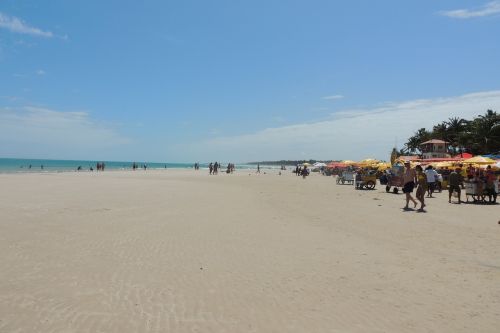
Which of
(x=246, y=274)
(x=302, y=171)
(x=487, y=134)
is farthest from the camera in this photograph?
(x=487, y=134)

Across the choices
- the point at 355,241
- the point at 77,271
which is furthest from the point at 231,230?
the point at 77,271

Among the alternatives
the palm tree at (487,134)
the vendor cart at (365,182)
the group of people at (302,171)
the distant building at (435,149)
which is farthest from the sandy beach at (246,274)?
the distant building at (435,149)

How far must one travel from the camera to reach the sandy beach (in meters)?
4.85

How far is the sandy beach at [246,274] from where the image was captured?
4848 mm

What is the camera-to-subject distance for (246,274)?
679cm

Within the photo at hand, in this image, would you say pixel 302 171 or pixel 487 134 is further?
pixel 487 134

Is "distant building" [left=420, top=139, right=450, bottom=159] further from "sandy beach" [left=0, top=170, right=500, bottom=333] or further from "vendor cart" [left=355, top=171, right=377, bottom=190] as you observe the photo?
"sandy beach" [left=0, top=170, right=500, bottom=333]

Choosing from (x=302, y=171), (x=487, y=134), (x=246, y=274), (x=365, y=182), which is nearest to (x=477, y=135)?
(x=487, y=134)

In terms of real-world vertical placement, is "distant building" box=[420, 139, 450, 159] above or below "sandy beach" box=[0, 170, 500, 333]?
above

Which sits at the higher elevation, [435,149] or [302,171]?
[435,149]

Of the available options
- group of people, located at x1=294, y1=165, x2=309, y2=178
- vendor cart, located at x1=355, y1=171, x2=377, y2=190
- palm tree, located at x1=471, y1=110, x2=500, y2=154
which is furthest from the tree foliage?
vendor cart, located at x1=355, y1=171, x2=377, y2=190

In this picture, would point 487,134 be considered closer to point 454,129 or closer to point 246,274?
point 454,129

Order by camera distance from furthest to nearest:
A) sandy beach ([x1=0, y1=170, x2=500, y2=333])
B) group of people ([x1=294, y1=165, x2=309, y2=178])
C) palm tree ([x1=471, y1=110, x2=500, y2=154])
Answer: palm tree ([x1=471, y1=110, x2=500, y2=154]), group of people ([x1=294, y1=165, x2=309, y2=178]), sandy beach ([x1=0, y1=170, x2=500, y2=333])

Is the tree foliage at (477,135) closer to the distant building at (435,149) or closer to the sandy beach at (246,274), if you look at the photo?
the distant building at (435,149)
